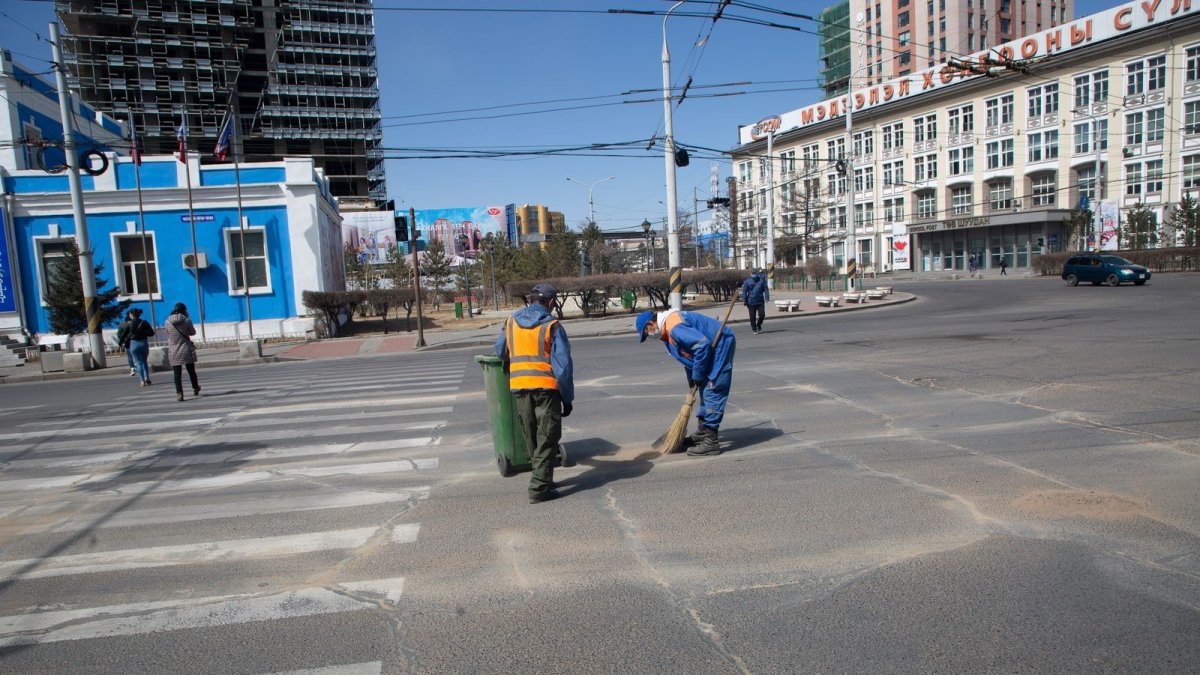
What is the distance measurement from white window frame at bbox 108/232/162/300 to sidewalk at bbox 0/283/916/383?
3.08 meters

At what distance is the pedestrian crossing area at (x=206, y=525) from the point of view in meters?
3.81

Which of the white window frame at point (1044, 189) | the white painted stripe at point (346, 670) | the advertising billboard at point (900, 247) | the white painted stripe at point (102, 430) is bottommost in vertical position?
the white painted stripe at point (346, 670)

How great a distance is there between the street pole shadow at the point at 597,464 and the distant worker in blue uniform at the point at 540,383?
0.47 metres

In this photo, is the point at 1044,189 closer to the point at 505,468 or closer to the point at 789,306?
the point at 789,306

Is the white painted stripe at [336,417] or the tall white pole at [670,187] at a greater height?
the tall white pole at [670,187]

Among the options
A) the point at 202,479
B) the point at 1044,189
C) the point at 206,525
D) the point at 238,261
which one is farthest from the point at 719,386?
the point at 1044,189

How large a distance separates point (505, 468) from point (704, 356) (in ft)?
6.97

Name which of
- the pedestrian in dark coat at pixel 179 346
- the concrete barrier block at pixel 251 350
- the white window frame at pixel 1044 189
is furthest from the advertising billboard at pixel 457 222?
the pedestrian in dark coat at pixel 179 346

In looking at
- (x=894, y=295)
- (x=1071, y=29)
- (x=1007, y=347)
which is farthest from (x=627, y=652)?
(x=1071, y=29)

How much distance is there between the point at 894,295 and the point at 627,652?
3558 centimetres

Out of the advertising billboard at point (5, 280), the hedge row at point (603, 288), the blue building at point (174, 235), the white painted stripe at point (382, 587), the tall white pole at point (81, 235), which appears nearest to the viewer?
the white painted stripe at point (382, 587)

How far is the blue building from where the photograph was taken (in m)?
25.8

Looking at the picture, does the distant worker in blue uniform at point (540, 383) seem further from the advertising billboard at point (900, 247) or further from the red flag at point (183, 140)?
the advertising billboard at point (900, 247)

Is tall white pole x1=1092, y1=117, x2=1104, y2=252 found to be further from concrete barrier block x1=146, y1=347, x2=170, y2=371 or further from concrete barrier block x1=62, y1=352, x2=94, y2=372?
concrete barrier block x1=62, y1=352, x2=94, y2=372
